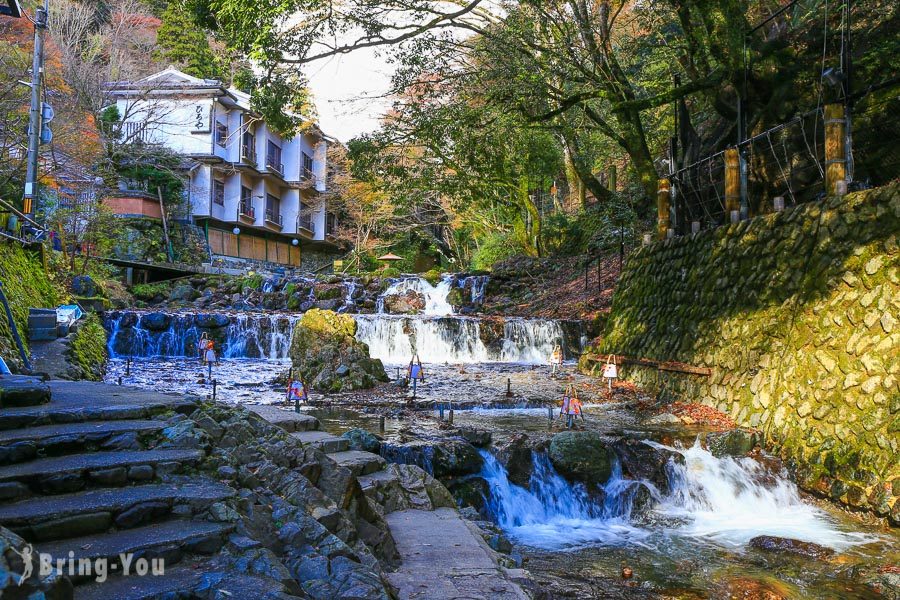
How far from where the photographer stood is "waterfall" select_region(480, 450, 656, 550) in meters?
7.02

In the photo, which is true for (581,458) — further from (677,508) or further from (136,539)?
(136,539)

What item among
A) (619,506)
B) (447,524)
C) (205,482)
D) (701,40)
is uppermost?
(701,40)

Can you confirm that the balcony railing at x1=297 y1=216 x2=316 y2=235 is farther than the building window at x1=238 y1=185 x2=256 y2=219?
Yes

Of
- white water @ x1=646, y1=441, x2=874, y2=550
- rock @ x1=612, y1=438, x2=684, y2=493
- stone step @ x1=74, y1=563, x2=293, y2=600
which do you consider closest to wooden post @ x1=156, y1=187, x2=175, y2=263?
rock @ x1=612, y1=438, x2=684, y2=493

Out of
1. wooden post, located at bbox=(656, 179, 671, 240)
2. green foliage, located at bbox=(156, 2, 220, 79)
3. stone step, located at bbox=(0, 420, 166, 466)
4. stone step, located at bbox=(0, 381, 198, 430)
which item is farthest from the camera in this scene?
green foliage, located at bbox=(156, 2, 220, 79)

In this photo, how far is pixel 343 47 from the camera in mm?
11875

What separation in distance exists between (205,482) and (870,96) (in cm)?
1423

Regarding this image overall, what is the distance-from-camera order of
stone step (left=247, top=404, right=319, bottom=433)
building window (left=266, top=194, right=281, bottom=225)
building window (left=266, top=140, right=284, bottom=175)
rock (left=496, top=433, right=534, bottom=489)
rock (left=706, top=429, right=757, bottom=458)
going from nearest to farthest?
stone step (left=247, top=404, right=319, bottom=433) → rock (left=496, top=433, right=534, bottom=489) → rock (left=706, top=429, right=757, bottom=458) → building window (left=266, top=140, right=284, bottom=175) → building window (left=266, top=194, right=281, bottom=225)

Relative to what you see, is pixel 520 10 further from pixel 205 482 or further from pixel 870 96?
pixel 205 482

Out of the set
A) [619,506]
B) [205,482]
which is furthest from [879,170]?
[205,482]

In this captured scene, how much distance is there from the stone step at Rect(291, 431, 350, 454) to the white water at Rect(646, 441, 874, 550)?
3909 millimetres

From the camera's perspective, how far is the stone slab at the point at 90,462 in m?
3.30

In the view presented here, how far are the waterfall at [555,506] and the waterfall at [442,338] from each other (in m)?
10.7

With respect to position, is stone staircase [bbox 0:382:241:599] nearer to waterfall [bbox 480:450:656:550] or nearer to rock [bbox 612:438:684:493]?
waterfall [bbox 480:450:656:550]
